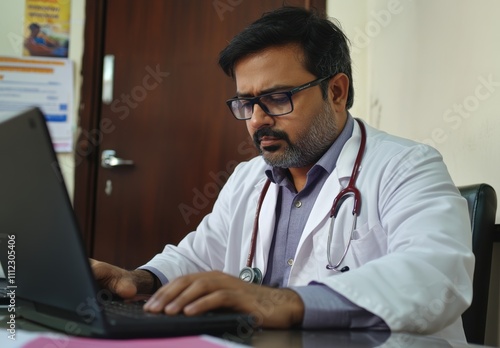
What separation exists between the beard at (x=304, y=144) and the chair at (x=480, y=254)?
386mm

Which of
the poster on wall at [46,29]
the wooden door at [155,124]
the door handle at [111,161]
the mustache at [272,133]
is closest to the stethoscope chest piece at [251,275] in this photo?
the mustache at [272,133]

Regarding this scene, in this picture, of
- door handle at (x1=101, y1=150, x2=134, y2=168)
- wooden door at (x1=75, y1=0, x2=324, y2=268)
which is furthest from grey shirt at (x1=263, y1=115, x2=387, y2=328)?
door handle at (x1=101, y1=150, x2=134, y2=168)

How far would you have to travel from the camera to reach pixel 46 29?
9.55 feet

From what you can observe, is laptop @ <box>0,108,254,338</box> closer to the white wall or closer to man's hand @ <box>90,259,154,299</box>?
man's hand @ <box>90,259,154,299</box>

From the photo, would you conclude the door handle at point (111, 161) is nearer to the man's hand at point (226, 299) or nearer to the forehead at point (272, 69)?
the forehead at point (272, 69)

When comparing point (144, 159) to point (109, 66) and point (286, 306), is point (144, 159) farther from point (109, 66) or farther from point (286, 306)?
point (286, 306)

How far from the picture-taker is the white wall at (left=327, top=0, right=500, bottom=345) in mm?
1493

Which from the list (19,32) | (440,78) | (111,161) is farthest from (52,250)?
(19,32)

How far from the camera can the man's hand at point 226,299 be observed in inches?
30.4

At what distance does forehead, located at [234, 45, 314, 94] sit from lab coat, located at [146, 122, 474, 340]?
0.21 metres

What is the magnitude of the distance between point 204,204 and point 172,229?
187 mm

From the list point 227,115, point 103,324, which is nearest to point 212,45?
point 227,115

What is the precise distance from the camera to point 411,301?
90 cm

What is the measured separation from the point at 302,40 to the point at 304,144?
10.1 inches
